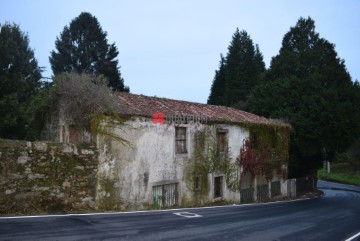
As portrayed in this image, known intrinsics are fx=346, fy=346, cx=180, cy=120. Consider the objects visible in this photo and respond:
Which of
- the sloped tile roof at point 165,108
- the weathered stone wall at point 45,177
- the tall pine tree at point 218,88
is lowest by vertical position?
the weathered stone wall at point 45,177

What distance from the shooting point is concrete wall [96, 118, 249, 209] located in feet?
47.5

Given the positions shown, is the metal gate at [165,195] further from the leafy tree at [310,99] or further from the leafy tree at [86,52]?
the leafy tree at [86,52]

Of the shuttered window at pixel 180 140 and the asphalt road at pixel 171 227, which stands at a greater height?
the shuttered window at pixel 180 140

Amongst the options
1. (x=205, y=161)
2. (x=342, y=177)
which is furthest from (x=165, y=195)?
A: (x=342, y=177)

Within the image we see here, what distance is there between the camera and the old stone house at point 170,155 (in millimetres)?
14961

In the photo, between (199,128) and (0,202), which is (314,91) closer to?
(199,128)

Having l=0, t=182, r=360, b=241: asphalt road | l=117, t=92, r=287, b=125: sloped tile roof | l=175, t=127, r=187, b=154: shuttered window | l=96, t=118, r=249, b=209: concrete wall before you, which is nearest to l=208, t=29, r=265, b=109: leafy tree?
l=117, t=92, r=287, b=125: sloped tile roof

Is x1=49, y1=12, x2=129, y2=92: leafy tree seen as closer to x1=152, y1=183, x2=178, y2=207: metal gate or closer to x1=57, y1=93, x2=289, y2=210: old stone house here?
x1=57, y1=93, x2=289, y2=210: old stone house

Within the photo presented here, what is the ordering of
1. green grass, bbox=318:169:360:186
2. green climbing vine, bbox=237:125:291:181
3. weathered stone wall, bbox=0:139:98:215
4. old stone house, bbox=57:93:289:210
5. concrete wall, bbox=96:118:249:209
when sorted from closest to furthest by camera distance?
weathered stone wall, bbox=0:139:98:215
concrete wall, bbox=96:118:249:209
old stone house, bbox=57:93:289:210
green climbing vine, bbox=237:125:291:181
green grass, bbox=318:169:360:186

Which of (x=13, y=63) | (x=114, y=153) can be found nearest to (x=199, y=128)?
(x=114, y=153)

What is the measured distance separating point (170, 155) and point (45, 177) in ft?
23.9

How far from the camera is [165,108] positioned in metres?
19.1

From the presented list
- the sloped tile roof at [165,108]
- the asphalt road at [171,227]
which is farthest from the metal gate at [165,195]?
the asphalt road at [171,227]

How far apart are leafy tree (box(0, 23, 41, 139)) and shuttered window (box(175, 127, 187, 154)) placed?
1003 centimetres
